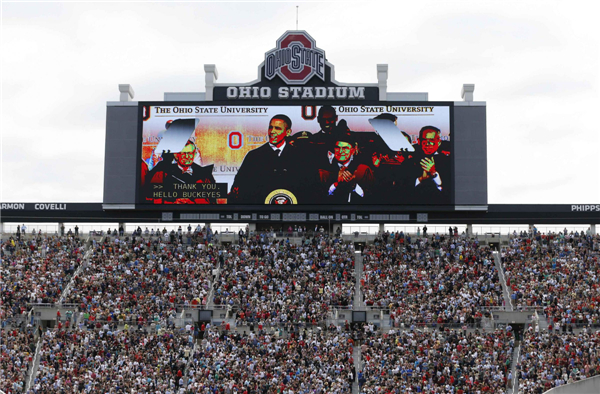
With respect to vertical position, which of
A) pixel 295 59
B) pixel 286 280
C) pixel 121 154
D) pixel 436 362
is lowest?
pixel 436 362

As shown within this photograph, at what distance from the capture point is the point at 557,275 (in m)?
51.4

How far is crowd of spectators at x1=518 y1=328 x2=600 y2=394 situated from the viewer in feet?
138

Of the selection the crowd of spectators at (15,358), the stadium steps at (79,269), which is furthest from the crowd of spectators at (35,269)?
the crowd of spectators at (15,358)

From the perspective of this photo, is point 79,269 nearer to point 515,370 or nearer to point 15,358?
point 15,358

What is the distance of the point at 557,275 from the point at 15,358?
26.7 m

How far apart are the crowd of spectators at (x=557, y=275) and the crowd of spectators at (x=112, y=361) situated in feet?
55.5

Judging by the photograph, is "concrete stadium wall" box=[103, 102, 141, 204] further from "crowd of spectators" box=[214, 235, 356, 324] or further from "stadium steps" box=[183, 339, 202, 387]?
"stadium steps" box=[183, 339, 202, 387]

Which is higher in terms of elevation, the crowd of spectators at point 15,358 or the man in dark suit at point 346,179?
the man in dark suit at point 346,179

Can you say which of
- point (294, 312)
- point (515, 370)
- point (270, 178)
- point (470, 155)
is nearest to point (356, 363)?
point (294, 312)

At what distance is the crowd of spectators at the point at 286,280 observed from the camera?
4944 cm

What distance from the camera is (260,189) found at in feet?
186

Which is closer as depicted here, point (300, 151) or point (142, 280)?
point (142, 280)

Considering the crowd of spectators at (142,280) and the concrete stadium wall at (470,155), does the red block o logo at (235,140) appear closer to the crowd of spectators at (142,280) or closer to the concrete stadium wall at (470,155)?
the crowd of spectators at (142,280)

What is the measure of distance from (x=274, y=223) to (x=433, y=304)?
458 inches
